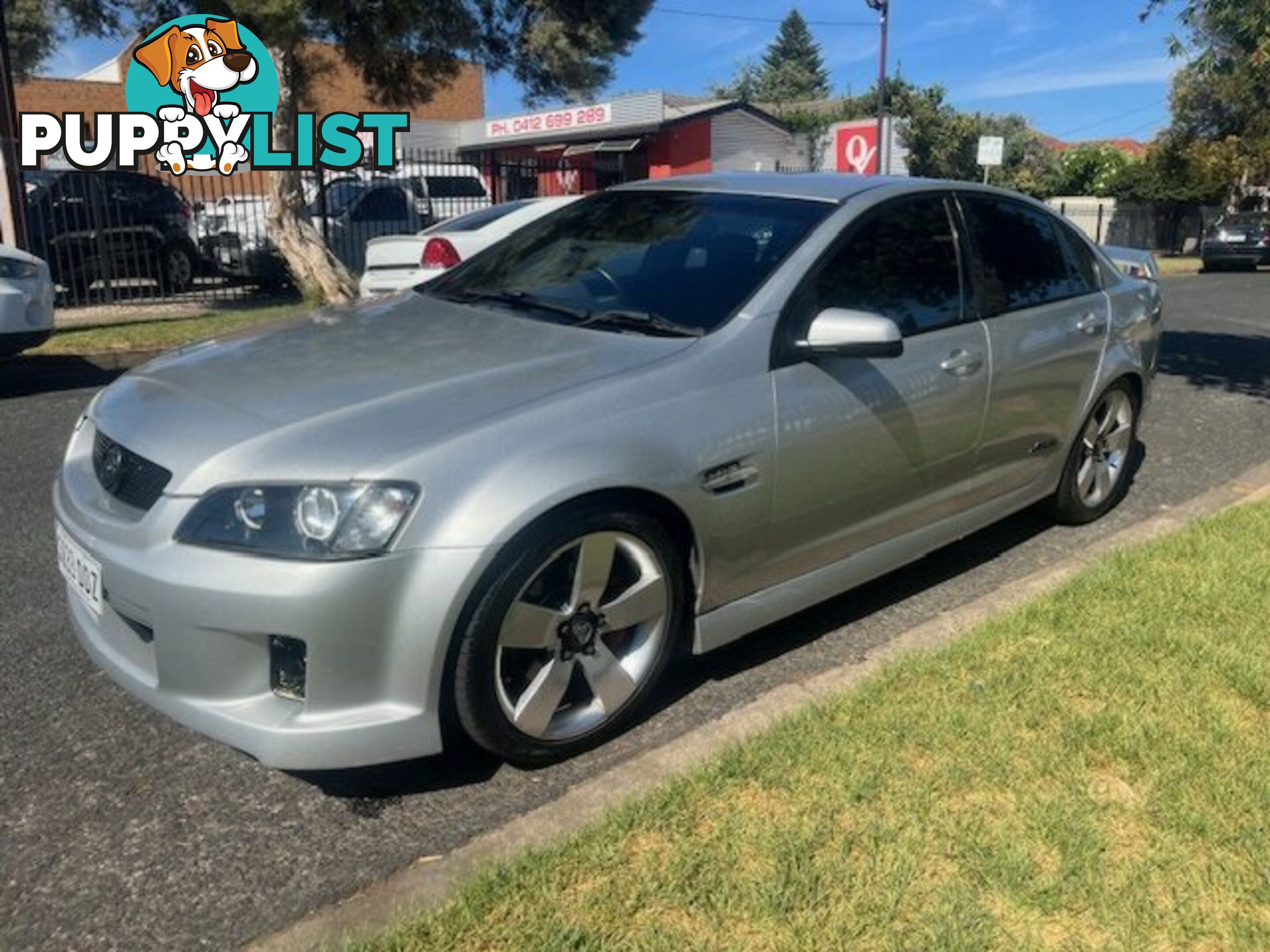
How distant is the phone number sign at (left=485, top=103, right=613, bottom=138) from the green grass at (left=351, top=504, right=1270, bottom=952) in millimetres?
31573

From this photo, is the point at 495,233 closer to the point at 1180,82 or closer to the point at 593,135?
the point at 593,135

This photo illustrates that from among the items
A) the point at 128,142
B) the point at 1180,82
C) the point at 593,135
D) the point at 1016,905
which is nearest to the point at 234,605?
the point at 1016,905

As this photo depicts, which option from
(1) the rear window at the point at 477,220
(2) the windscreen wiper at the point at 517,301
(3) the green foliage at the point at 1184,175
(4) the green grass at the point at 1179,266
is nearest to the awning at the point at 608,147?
(4) the green grass at the point at 1179,266

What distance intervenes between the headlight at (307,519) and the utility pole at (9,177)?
1072cm

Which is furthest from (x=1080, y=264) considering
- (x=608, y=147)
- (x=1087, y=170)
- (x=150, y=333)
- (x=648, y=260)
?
(x=1087, y=170)

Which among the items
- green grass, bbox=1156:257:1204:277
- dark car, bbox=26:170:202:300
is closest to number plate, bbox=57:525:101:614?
dark car, bbox=26:170:202:300

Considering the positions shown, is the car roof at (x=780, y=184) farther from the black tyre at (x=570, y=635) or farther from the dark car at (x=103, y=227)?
the dark car at (x=103, y=227)

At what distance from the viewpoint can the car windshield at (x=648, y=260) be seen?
338 cm

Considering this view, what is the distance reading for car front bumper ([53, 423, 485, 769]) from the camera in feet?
7.88

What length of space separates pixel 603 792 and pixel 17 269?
265 inches

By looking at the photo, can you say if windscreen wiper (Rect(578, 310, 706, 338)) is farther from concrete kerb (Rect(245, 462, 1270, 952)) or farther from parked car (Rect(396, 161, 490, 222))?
parked car (Rect(396, 161, 490, 222))

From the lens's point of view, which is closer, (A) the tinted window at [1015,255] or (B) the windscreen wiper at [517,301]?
(B) the windscreen wiper at [517,301]

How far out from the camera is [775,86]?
104m

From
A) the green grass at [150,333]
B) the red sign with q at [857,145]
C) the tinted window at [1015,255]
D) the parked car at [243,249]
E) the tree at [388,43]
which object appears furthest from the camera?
the red sign with q at [857,145]
